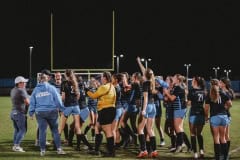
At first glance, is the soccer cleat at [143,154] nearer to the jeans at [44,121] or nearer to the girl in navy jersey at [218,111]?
the girl in navy jersey at [218,111]

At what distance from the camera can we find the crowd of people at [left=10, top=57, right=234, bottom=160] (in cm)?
1067

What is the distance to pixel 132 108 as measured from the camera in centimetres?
1280

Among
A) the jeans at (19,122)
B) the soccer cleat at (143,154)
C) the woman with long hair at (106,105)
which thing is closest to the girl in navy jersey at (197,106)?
the soccer cleat at (143,154)

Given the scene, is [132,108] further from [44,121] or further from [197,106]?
[44,121]

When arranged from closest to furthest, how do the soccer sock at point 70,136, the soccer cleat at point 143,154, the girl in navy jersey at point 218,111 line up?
the girl in navy jersey at point 218,111, the soccer cleat at point 143,154, the soccer sock at point 70,136

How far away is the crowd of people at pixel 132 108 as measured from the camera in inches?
420

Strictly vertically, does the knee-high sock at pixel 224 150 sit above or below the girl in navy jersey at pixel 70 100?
below

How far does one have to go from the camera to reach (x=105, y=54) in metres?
30.2

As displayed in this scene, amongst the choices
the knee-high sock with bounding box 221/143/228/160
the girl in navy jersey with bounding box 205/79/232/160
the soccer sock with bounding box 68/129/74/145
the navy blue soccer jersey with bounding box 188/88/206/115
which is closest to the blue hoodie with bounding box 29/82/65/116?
the soccer sock with bounding box 68/129/74/145

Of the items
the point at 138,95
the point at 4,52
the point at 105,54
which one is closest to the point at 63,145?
the point at 138,95

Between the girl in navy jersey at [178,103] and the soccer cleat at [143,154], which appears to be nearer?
the soccer cleat at [143,154]

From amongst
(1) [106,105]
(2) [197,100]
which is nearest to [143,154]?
(1) [106,105]

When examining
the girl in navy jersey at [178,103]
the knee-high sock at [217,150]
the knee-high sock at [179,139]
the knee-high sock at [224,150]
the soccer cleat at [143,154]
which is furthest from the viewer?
the knee-high sock at [179,139]

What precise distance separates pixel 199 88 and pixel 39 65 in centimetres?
7148
